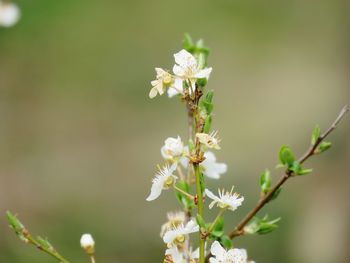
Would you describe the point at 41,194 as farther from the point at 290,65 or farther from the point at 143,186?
the point at 290,65

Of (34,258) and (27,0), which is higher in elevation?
(27,0)

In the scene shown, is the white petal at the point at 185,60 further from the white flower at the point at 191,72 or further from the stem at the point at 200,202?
the stem at the point at 200,202

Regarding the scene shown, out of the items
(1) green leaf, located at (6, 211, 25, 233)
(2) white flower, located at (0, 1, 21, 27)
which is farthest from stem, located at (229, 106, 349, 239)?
(2) white flower, located at (0, 1, 21, 27)

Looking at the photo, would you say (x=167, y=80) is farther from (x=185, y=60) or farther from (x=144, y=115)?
(x=144, y=115)

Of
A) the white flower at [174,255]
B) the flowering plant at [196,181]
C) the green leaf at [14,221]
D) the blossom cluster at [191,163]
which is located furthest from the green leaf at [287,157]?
the green leaf at [14,221]

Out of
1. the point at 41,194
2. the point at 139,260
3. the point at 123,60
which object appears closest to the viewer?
the point at 139,260

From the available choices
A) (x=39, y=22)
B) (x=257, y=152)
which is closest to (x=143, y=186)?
(x=257, y=152)
